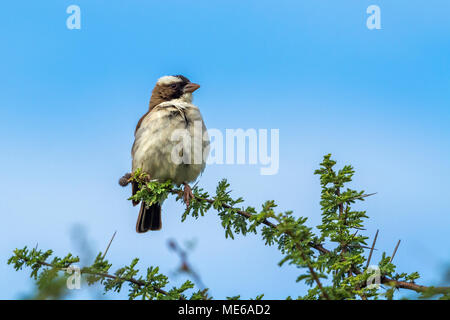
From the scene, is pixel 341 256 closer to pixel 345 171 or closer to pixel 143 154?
pixel 345 171

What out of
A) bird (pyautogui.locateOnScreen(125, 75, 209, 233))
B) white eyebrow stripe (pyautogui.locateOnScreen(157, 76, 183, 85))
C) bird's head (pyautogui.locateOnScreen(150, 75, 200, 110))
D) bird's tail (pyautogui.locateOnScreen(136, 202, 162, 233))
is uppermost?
white eyebrow stripe (pyautogui.locateOnScreen(157, 76, 183, 85))

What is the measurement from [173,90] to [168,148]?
1350mm

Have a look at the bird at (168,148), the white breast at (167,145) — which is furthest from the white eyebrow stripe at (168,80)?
the white breast at (167,145)

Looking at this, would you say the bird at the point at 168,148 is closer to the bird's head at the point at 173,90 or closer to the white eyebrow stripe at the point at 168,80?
the bird's head at the point at 173,90

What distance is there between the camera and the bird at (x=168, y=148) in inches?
236

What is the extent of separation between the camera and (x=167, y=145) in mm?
5988

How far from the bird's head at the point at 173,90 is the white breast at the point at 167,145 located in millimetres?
662

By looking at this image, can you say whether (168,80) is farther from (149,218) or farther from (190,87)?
(149,218)

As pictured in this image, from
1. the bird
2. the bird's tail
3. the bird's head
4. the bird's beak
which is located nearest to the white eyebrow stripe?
the bird's head

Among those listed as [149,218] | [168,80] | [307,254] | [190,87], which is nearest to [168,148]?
[149,218]

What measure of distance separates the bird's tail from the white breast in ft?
1.51

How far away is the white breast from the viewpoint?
236 inches

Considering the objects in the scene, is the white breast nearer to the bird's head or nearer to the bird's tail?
the bird's tail
